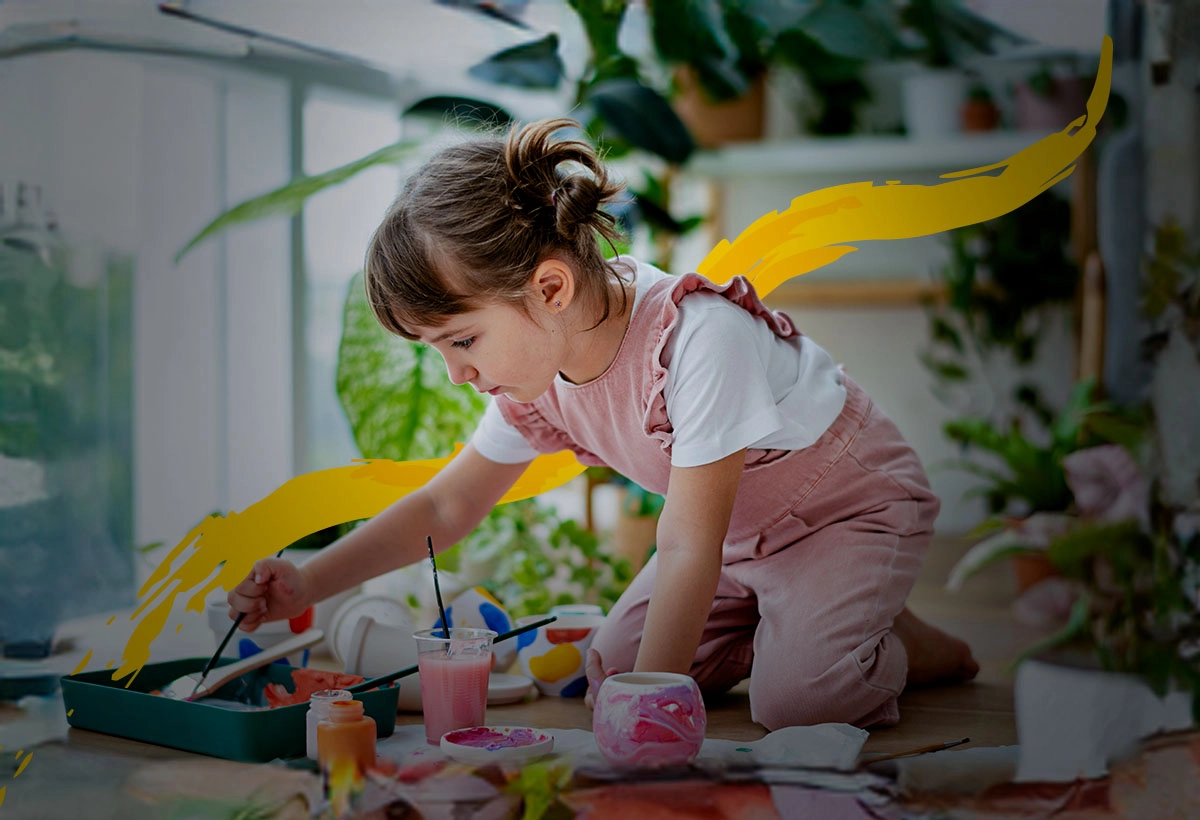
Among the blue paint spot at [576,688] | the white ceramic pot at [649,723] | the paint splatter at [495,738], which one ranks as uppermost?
the white ceramic pot at [649,723]

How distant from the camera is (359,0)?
5.17 feet

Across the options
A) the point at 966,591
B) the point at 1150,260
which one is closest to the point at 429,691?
the point at 1150,260

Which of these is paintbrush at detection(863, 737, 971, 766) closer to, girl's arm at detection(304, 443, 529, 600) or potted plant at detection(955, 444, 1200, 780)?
potted plant at detection(955, 444, 1200, 780)

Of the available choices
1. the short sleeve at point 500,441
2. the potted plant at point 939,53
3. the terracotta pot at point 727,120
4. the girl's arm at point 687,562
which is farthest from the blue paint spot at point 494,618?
the terracotta pot at point 727,120

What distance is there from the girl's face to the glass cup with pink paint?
0.25m

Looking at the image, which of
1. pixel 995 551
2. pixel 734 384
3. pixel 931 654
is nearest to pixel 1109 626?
pixel 931 654

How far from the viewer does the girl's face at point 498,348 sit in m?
1.06

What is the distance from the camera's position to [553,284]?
1078mm

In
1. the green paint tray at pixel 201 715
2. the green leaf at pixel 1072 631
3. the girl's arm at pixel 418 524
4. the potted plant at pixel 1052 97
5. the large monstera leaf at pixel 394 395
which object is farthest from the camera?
the potted plant at pixel 1052 97

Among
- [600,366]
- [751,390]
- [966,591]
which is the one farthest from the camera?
[966,591]

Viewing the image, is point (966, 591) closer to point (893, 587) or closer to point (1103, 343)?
point (1103, 343)

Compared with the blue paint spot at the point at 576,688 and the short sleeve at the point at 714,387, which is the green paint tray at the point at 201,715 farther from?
the short sleeve at the point at 714,387

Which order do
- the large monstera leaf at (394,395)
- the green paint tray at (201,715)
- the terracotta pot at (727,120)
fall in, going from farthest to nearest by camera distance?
the terracotta pot at (727,120), the large monstera leaf at (394,395), the green paint tray at (201,715)

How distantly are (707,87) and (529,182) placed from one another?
1250 millimetres
